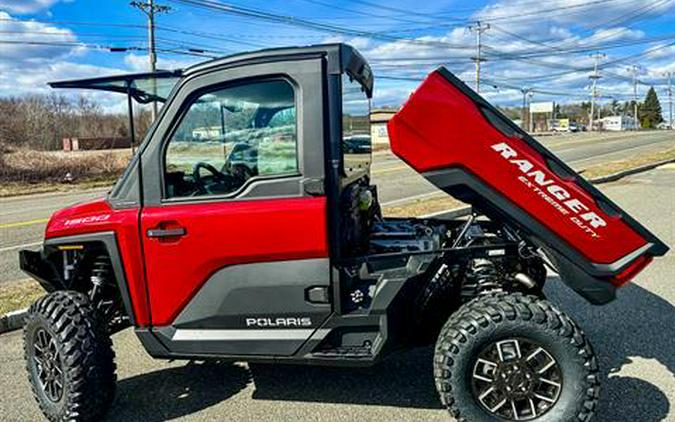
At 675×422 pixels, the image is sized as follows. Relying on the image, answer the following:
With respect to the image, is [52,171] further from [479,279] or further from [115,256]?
[479,279]

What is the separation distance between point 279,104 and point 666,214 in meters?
9.26

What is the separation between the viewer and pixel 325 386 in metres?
3.76

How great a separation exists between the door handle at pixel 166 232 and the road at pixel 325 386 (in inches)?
46.2

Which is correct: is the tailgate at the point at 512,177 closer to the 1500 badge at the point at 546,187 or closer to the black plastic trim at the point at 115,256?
the 1500 badge at the point at 546,187

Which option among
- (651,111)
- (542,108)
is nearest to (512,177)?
(542,108)

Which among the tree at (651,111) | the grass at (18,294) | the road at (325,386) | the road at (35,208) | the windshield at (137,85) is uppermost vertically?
the tree at (651,111)

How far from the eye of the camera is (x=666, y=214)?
9.86m

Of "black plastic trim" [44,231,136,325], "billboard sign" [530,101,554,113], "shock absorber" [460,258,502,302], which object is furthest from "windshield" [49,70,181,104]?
"billboard sign" [530,101,554,113]

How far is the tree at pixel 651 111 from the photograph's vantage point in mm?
129375

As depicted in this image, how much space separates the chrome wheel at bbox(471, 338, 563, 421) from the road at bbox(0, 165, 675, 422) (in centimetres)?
41

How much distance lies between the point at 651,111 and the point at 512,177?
14951cm

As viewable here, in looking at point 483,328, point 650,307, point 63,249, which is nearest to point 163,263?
point 63,249

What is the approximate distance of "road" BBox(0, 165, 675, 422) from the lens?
133 inches

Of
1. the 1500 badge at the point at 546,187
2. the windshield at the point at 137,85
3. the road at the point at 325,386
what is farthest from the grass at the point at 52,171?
the 1500 badge at the point at 546,187
